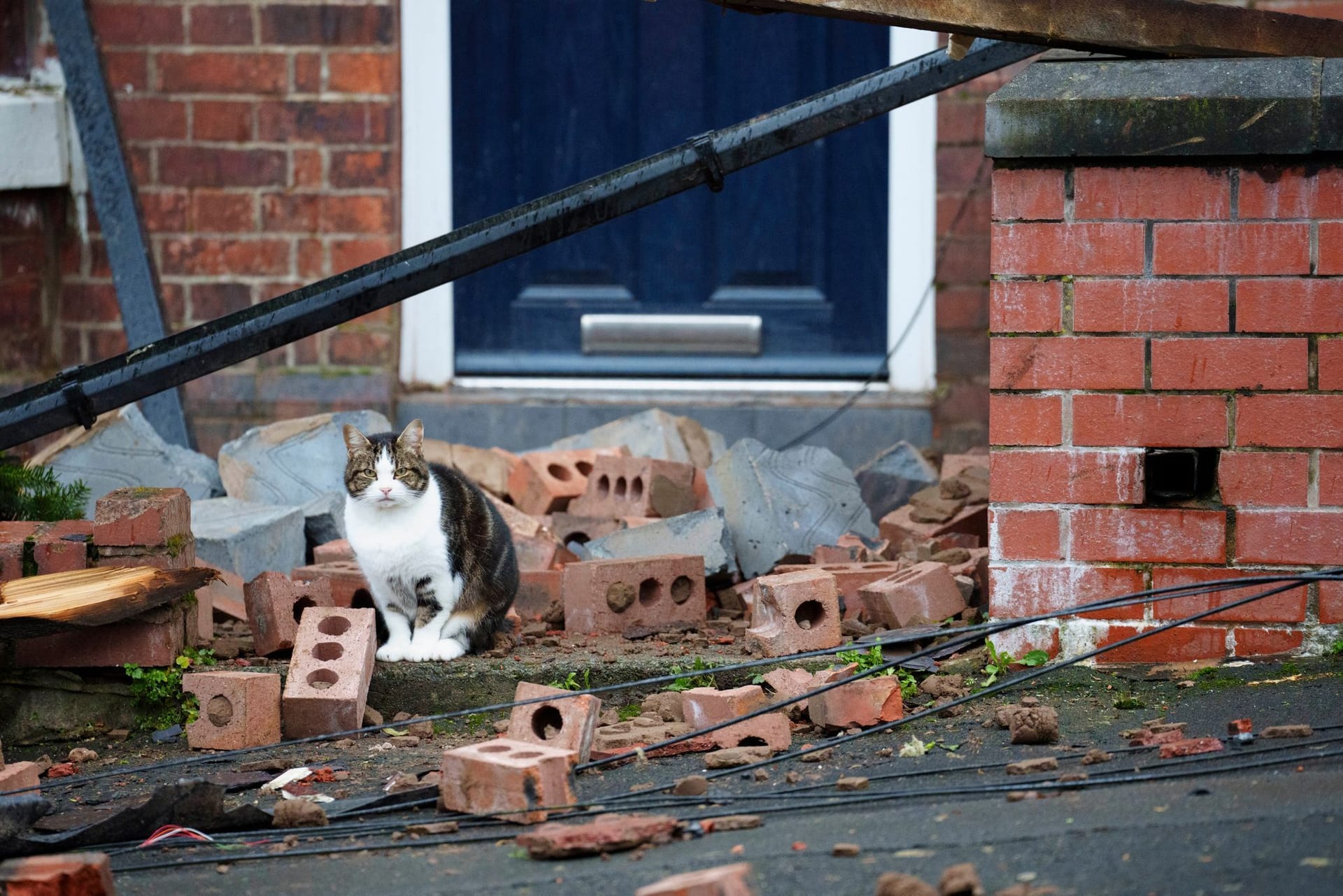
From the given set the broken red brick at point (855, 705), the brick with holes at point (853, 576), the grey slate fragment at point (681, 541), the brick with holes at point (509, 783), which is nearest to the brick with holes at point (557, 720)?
the brick with holes at point (509, 783)

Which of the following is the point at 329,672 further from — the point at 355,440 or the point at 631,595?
the point at 631,595

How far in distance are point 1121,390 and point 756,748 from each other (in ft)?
3.81

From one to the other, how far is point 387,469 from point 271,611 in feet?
1.58

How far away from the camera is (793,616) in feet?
12.1

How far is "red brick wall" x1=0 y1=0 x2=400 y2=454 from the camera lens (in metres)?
5.84

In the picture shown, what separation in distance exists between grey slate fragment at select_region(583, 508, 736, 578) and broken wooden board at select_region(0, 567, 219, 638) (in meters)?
1.31

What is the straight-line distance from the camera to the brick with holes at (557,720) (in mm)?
3043

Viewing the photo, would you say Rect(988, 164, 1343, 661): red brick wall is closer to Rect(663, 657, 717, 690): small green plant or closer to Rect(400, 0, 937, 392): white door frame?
Rect(663, 657, 717, 690): small green plant

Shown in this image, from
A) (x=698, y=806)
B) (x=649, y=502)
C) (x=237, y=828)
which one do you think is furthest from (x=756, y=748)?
(x=649, y=502)

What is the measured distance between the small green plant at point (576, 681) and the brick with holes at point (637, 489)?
4.54 feet

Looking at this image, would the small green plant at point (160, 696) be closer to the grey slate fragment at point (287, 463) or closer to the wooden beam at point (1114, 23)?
the grey slate fragment at point (287, 463)

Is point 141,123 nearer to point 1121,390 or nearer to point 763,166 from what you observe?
point 763,166

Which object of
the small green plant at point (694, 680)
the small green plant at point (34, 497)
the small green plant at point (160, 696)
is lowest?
the small green plant at point (160, 696)

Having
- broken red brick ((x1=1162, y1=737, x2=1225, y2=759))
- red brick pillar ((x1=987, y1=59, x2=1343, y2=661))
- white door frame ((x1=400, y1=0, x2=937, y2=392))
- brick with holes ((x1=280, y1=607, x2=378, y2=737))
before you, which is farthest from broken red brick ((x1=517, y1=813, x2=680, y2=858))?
white door frame ((x1=400, y1=0, x2=937, y2=392))
